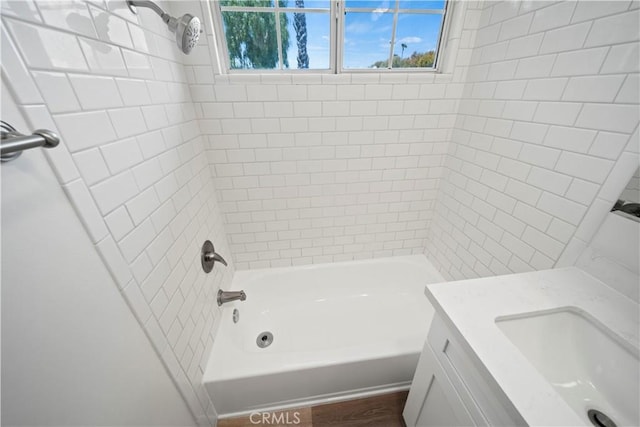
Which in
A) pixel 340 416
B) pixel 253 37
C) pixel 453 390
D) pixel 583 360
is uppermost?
pixel 253 37

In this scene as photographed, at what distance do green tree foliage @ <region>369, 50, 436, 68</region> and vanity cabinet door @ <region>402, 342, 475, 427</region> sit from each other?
144 cm

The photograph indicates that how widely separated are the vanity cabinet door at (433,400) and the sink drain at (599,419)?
1.01 feet

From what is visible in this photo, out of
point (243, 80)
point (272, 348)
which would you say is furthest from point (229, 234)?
point (243, 80)

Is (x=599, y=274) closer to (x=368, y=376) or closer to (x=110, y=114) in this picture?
(x=368, y=376)

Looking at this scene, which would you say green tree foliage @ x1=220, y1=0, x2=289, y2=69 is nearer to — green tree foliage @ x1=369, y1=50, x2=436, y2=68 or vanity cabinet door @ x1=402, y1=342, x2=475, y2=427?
green tree foliage @ x1=369, y1=50, x2=436, y2=68

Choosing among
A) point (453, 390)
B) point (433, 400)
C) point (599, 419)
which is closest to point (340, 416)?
point (433, 400)

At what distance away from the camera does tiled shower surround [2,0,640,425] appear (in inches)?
22.8

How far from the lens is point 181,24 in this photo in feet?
2.33

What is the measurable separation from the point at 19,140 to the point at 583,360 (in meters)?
1.41

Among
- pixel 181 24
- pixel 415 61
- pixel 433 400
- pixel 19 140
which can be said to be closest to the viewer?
pixel 19 140

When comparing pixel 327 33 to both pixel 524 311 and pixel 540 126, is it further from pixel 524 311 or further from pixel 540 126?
pixel 524 311

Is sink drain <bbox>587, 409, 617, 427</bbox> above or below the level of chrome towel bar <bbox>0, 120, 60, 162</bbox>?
below

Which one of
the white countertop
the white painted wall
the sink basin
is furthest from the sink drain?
the white painted wall
